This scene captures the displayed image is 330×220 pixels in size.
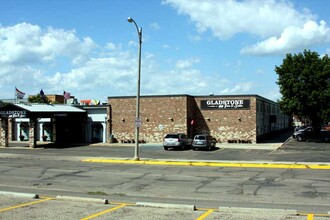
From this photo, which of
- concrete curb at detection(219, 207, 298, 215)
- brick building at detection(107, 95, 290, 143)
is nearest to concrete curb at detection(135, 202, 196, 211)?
concrete curb at detection(219, 207, 298, 215)

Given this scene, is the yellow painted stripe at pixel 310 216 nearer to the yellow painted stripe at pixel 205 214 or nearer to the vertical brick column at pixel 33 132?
the yellow painted stripe at pixel 205 214

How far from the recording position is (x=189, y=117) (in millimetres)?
47688

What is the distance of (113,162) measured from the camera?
2895cm

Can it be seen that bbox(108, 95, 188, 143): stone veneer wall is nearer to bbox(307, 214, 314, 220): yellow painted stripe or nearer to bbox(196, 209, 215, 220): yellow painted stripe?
bbox(196, 209, 215, 220): yellow painted stripe

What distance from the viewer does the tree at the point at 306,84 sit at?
49.3 metres

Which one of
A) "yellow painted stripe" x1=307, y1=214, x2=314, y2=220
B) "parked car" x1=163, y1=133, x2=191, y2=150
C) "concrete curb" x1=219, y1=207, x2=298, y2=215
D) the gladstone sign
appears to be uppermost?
the gladstone sign

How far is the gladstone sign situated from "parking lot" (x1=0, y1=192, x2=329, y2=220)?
35476mm

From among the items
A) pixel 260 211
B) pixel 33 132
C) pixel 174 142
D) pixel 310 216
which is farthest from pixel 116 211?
pixel 33 132

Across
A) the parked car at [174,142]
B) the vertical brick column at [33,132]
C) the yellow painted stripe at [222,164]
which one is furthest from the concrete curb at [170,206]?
the vertical brick column at [33,132]

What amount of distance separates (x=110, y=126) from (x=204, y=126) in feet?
37.1

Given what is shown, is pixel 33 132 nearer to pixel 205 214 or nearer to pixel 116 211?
pixel 116 211

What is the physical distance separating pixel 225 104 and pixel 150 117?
878cm

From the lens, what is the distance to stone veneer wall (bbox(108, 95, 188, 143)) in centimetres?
4711

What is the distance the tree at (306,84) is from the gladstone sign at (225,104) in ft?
22.3
